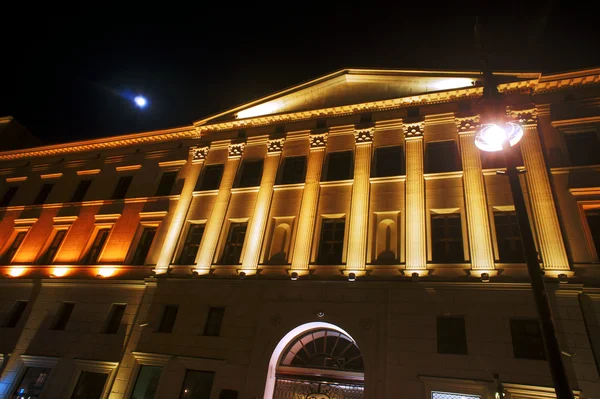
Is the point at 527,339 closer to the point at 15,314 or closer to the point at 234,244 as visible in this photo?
the point at 234,244

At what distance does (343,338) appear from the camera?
51.6 ft

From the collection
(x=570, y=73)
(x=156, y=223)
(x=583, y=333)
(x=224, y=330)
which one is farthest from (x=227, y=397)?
(x=570, y=73)

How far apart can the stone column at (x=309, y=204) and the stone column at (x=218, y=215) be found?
4.59 m

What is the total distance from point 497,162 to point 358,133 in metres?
7.14

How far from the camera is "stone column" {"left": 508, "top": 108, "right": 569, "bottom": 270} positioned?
14.1 metres

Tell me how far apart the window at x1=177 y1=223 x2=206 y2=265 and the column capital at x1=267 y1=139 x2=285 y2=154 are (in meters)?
5.87

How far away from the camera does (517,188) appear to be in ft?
A: 24.8

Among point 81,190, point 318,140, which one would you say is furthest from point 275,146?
point 81,190

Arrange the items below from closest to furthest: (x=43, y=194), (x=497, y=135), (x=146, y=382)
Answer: (x=497, y=135) < (x=146, y=382) < (x=43, y=194)

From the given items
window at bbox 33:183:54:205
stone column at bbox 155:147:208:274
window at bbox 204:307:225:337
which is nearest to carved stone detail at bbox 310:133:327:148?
stone column at bbox 155:147:208:274

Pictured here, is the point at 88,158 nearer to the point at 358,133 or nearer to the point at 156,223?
the point at 156,223

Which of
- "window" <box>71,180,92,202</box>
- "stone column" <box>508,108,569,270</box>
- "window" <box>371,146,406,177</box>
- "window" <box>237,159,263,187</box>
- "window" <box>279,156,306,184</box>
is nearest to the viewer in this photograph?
"stone column" <box>508,108,569,270</box>

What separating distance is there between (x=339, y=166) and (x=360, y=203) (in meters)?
3.20

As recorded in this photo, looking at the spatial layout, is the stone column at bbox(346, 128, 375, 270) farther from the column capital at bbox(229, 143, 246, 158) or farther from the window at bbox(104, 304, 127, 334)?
the window at bbox(104, 304, 127, 334)
